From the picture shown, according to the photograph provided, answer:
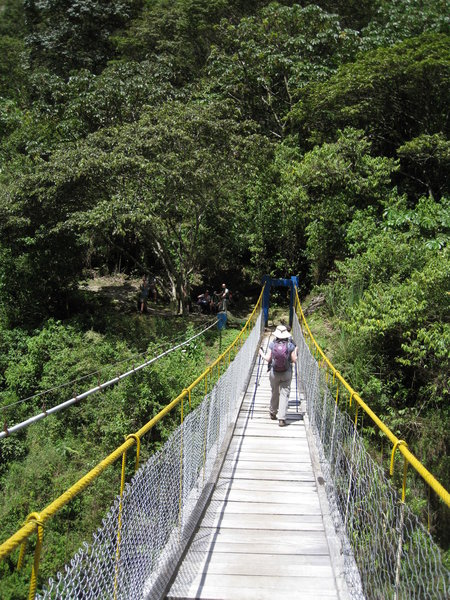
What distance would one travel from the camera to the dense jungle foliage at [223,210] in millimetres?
9141

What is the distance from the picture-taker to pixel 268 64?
1816cm

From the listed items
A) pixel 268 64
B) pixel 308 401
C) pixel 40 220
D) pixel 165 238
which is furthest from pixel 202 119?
pixel 308 401

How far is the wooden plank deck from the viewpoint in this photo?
331 centimetres

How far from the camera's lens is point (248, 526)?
13.6ft

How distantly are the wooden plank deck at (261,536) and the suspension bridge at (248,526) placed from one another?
10mm

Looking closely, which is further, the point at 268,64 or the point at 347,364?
the point at 268,64

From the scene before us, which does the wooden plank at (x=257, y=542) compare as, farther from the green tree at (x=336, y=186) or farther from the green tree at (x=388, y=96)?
the green tree at (x=388, y=96)

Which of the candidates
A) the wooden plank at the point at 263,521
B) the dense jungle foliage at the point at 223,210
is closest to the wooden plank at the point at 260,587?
the wooden plank at the point at 263,521

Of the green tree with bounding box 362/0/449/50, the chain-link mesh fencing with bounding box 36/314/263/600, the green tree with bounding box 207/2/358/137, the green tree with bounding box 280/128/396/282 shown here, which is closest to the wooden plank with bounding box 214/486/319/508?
the chain-link mesh fencing with bounding box 36/314/263/600

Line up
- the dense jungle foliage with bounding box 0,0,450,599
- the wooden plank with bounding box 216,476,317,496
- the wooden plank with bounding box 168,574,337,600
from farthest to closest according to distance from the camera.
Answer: the dense jungle foliage with bounding box 0,0,450,599, the wooden plank with bounding box 216,476,317,496, the wooden plank with bounding box 168,574,337,600

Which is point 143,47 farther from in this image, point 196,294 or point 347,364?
point 347,364

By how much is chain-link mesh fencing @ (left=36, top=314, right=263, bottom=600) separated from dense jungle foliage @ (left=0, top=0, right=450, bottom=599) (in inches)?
127

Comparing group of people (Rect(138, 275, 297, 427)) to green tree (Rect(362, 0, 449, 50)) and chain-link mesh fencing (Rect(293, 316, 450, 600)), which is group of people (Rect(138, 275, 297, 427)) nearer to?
chain-link mesh fencing (Rect(293, 316, 450, 600))

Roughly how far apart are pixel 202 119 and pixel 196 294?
733 centimetres
